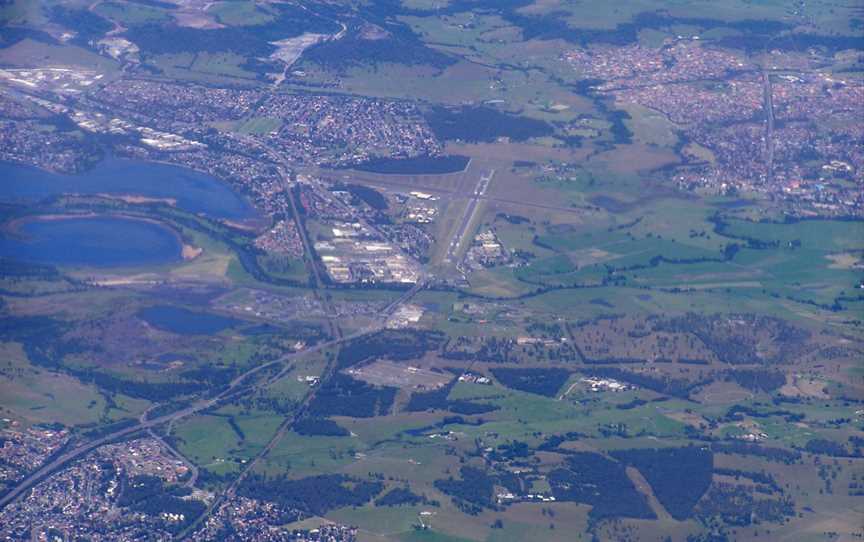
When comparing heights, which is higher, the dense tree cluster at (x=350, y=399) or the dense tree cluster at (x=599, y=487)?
the dense tree cluster at (x=599, y=487)

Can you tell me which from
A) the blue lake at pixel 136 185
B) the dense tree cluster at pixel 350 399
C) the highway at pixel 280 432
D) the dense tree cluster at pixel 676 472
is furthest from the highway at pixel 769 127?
the dense tree cluster at pixel 350 399

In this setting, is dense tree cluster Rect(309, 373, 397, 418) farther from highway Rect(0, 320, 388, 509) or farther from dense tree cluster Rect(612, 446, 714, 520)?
dense tree cluster Rect(612, 446, 714, 520)

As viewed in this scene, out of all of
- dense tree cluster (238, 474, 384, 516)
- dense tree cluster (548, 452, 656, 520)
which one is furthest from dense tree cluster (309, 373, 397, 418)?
dense tree cluster (548, 452, 656, 520)

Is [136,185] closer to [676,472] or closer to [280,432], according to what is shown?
[280,432]

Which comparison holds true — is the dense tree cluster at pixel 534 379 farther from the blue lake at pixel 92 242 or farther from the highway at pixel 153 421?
the blue lake at pixel 92 242

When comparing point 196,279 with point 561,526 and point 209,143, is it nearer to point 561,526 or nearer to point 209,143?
point 209,143

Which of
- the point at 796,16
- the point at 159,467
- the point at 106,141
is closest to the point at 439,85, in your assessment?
the point at 106,141
